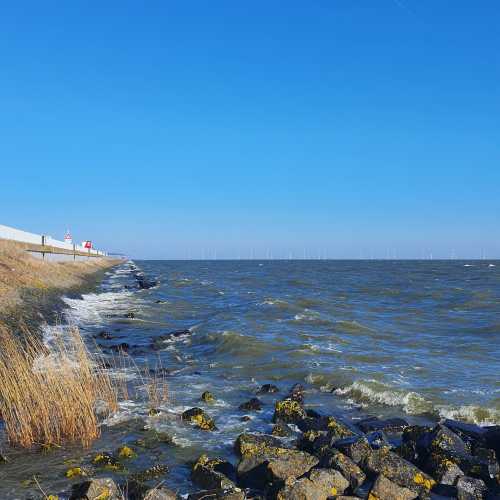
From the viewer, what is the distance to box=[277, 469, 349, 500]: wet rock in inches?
266

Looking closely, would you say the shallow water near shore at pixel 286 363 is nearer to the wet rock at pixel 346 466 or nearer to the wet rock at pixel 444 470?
the wet rock at pixel 346 466

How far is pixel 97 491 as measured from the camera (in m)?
6.63

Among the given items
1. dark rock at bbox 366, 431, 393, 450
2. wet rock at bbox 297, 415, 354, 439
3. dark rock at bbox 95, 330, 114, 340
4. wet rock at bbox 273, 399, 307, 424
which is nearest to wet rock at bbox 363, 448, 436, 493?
dark rock at bbox 366, 431, 393, 450

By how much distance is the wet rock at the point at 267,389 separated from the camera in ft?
46.1

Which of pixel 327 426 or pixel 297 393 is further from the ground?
pixel 327 426

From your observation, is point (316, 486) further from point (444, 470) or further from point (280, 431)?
point (280, 431)

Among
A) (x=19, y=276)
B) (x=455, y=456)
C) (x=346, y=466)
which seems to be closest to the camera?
(x=346, y=466)

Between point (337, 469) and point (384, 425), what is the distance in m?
3.41

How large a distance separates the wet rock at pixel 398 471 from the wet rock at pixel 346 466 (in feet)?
0.89

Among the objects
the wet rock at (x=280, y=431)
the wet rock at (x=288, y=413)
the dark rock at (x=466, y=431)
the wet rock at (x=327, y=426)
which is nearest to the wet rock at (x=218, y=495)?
the wet rock at (x=327, y=426)

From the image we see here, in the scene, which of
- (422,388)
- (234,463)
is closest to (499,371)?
(422,388)

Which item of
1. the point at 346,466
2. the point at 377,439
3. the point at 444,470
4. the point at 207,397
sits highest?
the point at 346,466

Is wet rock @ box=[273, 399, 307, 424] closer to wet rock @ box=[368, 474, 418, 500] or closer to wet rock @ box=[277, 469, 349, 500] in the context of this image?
wet rock @ box=[277, 469, 349, 500]

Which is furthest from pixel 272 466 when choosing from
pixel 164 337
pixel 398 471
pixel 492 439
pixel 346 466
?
pixel 164 337
